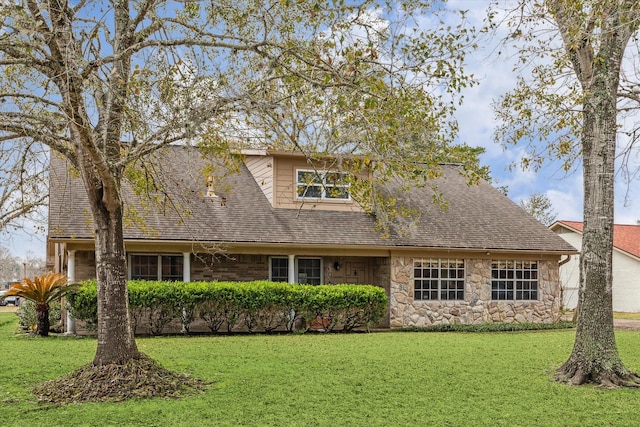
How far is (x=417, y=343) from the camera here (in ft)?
45.7

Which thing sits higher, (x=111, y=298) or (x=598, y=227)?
(x=598, y=227)

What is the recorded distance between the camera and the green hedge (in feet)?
48.8

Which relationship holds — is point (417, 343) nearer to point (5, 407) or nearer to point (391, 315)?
point (391, 315)

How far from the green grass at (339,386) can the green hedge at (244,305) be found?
1.13 meters

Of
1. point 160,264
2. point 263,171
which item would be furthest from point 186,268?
point 263,171

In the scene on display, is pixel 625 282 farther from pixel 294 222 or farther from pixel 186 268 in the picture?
pixel 186 268

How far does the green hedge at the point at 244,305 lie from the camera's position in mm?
14867

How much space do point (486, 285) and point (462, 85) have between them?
41.7 ft

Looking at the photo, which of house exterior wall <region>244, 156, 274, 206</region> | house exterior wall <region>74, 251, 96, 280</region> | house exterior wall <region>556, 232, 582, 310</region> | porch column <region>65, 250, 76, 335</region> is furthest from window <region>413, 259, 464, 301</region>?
house exterior wall <region>556, 232, 582, 310</region>

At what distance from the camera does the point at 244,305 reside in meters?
15.7

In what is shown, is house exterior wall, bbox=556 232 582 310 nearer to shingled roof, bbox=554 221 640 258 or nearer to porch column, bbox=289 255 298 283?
shingled roof, bbox=554 221 640 258

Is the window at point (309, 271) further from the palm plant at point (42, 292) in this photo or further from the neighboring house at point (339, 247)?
the palm plant at point (42, 292)

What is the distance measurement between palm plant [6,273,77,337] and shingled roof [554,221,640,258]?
21.2m

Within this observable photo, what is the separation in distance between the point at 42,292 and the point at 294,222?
6.64 metres
